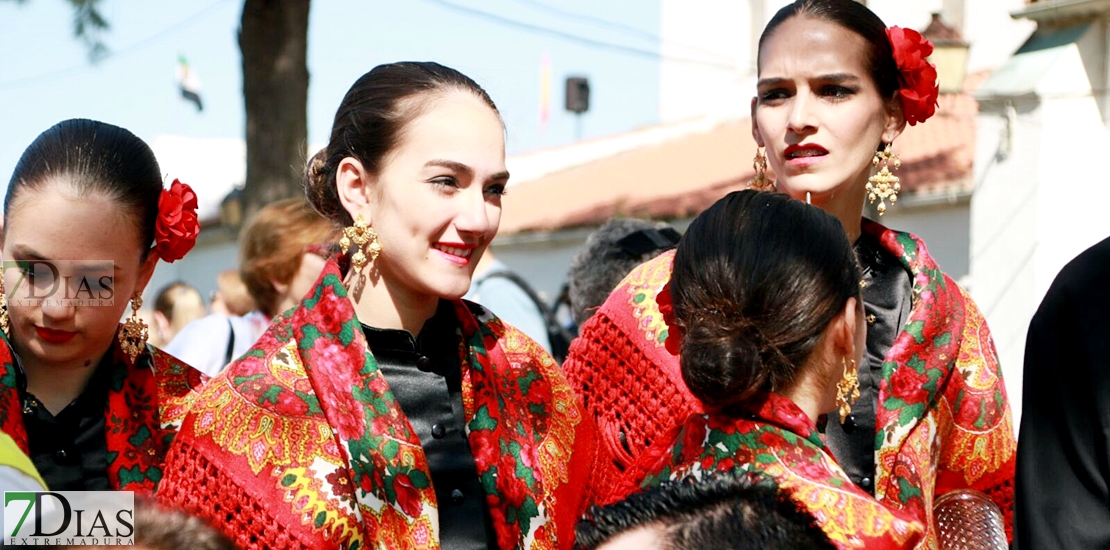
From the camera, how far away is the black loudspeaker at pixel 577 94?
2470 cm

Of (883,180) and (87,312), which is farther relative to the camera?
(883,180)

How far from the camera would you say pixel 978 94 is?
1053 cm

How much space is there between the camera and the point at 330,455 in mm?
2662

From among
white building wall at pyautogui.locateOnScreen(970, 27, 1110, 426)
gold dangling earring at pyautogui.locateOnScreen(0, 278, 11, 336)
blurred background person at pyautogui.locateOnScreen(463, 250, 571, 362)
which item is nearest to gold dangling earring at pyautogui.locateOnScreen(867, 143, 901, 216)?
gold dangling earring at pyautogui.locateOnScreen(0, 278, 11, 336)

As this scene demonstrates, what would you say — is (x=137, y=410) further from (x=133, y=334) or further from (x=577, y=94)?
(x=577, y=94)

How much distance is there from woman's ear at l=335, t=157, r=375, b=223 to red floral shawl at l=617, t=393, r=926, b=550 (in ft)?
2.67

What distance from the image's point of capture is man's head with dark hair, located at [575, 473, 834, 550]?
1557 millimetres

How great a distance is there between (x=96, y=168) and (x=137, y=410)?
53 centimetres

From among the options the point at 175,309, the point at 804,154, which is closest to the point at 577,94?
the point at 175,309

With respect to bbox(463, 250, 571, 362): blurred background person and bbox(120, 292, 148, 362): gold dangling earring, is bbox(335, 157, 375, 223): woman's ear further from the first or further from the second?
bbox(463, 250, 571, 362): blurred background person

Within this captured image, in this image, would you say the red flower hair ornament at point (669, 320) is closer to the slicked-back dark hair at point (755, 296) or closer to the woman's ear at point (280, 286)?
the slicked-back dark hair at point (755, 296)

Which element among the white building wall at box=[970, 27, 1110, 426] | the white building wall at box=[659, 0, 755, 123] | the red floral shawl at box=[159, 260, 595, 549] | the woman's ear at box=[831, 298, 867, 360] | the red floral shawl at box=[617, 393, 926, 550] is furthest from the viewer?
the white building wall at box=[659, 0, 755, 123]

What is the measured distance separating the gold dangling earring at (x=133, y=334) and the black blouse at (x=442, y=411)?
56cm

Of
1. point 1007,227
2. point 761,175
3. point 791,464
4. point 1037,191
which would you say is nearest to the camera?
point 791,464
